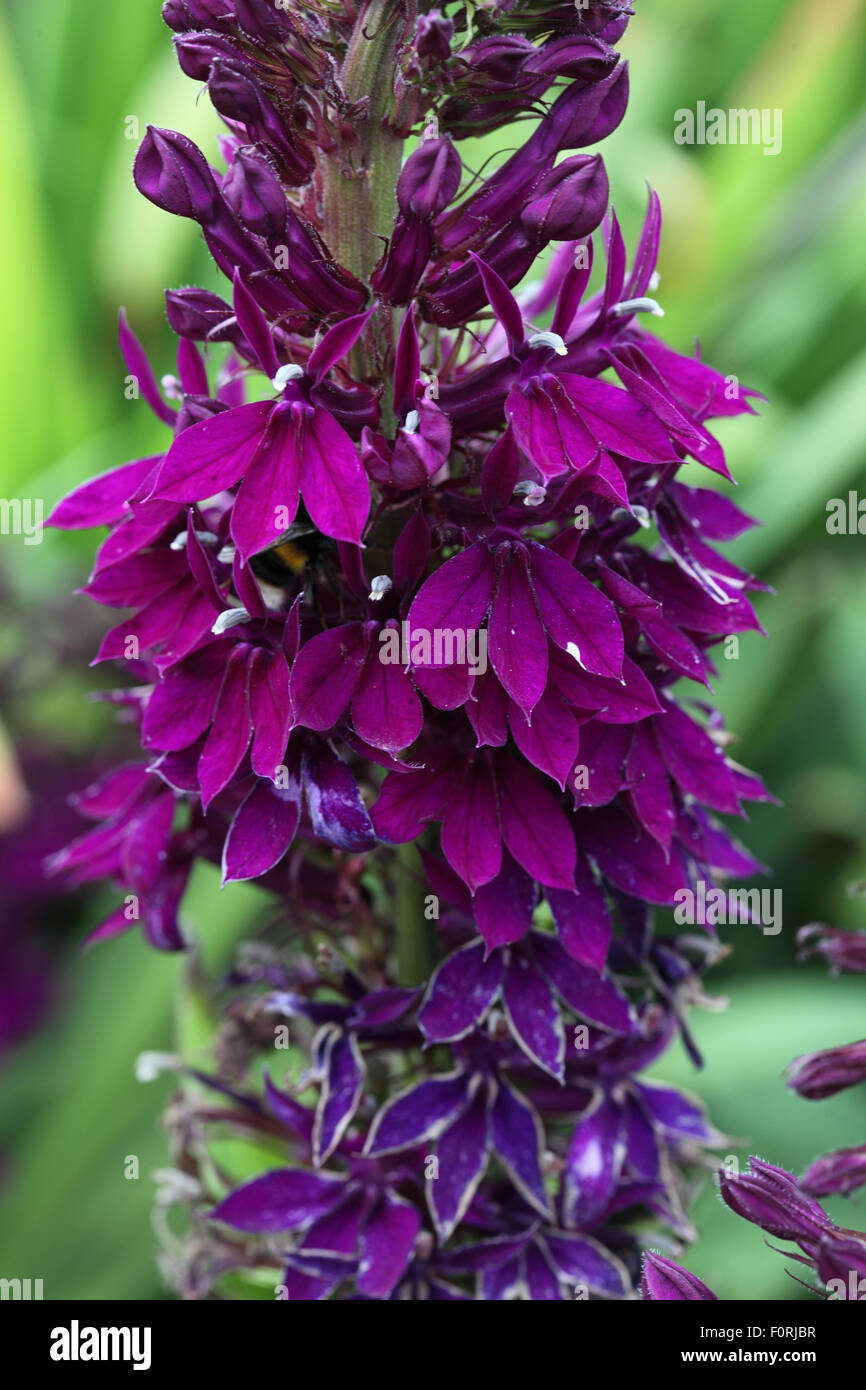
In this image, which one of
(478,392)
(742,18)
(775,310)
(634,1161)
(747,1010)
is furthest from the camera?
(742,18)

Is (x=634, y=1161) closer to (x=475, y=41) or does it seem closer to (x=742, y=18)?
(x=475, y=41)

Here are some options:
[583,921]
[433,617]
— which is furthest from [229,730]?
[583,921]

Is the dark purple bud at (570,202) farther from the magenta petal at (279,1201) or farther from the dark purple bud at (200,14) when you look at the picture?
the magenta petal at (279,1201)

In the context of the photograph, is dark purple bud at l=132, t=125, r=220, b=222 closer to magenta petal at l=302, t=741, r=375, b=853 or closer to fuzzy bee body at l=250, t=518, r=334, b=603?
fuzzy bee body at l=250, t=518, r=334, b=603

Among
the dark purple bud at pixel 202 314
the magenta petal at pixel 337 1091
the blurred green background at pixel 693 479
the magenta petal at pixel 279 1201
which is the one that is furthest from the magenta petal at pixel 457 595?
the blurred green background at pixel 693 479

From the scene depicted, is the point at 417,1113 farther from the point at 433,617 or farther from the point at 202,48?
the point at 202,48
